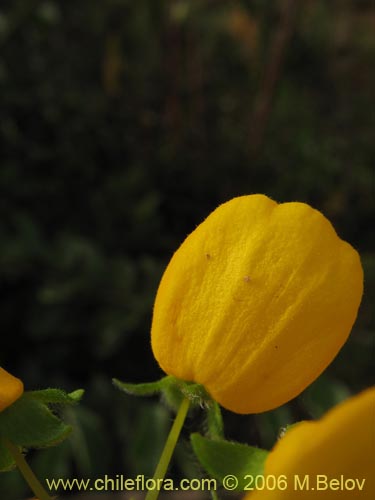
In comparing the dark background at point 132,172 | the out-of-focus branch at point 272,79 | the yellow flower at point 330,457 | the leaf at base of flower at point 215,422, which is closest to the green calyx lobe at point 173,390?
the leaf at base of flower at point 215,422

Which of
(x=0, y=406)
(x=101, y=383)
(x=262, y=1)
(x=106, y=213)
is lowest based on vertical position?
(x=101, y=383)

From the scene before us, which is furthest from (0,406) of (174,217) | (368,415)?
(174,217)

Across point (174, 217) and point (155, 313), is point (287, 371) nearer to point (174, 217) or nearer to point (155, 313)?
point (155, 313)

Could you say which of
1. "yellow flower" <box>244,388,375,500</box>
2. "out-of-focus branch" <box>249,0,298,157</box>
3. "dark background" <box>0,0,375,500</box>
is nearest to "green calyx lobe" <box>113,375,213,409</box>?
"yellow flower" <box>244,388,375,500</box>

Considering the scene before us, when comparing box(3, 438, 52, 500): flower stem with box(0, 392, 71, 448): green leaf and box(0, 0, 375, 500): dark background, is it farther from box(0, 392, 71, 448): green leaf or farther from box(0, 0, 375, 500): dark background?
box(0, 0, 375, 500): dark background

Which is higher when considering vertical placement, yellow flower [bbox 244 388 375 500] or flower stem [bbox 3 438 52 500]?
yellow flower [bbox 244 388 375 500]

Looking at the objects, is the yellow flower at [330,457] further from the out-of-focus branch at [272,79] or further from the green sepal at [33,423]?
the out-of-focus branch at [272,79]

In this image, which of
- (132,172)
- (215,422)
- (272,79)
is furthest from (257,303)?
(272,79)
